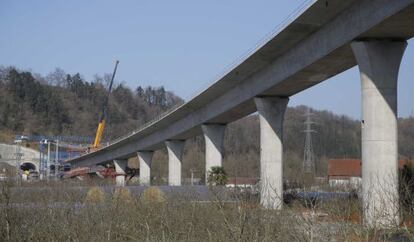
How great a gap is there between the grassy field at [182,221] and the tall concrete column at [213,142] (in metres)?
35.1

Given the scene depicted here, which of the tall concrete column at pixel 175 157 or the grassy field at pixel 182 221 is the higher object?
the tall concrete column at pixel 175 157

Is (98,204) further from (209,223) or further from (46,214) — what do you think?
(209,223)

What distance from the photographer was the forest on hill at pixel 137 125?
112312 mm

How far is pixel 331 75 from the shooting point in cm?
3478

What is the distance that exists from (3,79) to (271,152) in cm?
14975

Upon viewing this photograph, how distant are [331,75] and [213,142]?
2186 cm

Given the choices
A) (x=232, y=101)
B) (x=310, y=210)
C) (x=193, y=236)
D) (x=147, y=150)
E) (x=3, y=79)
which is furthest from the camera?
(x=3, y=79)

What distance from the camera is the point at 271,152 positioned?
133ft

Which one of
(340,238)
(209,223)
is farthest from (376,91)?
(340,238)

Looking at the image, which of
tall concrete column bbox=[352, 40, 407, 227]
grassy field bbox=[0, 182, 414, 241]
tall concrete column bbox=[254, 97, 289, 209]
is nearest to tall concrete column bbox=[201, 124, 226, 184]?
tall concrete column bbox=[254, 97, 289, 209]

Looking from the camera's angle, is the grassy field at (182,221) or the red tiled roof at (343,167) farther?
the red tiled roof at (343,167)

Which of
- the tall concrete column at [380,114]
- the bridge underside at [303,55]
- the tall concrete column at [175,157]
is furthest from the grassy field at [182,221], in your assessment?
the tall concrete column at [175,157]

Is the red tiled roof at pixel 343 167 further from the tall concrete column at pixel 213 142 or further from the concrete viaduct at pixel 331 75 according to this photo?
the concrete viaduct at pixel 331 75

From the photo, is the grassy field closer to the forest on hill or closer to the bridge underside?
the bridge underside
